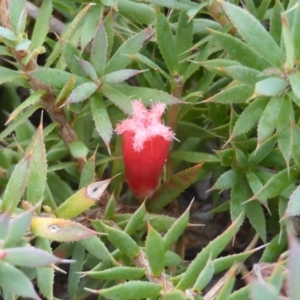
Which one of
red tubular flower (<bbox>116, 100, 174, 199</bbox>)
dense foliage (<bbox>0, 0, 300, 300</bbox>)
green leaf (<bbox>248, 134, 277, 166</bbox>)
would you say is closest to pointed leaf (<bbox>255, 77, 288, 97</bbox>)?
dense foliage (<bbox>0, 0, 300, 300</bbox>)

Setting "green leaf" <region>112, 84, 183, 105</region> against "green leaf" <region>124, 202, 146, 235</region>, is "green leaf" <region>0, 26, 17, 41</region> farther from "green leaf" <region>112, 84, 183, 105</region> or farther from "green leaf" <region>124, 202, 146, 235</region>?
"green leaf" <region>124, 202, 146, 235</region>

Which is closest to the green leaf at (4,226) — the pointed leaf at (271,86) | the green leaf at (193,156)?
the pointed leaf at (271,86)

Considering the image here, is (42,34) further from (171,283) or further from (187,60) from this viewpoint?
(171,283)

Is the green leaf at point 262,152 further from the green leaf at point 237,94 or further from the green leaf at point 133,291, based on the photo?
the green leaf at point 133,291

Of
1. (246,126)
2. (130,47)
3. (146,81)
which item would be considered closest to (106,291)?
(246,126)

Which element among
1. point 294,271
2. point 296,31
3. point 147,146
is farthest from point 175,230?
point 294,271

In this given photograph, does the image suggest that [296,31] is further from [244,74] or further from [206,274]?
[206,274]
